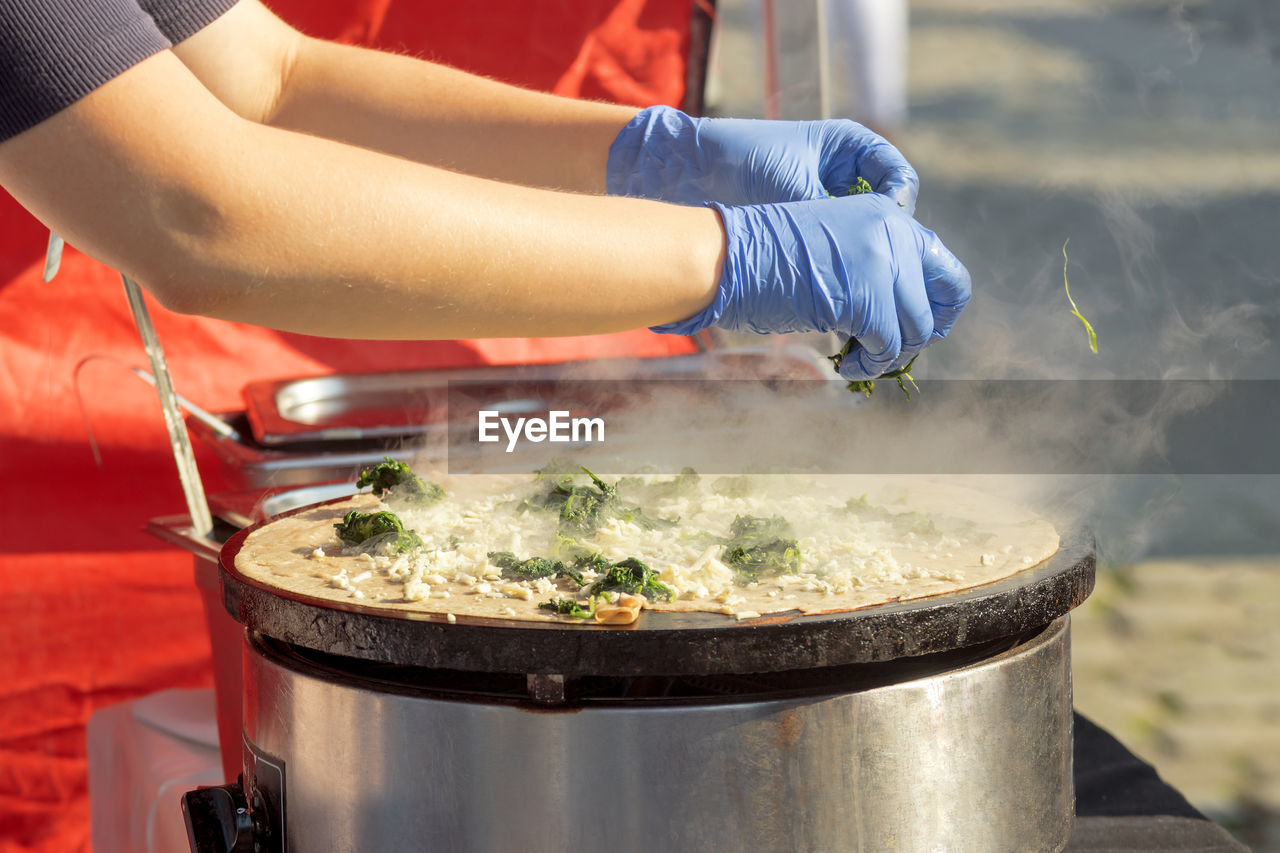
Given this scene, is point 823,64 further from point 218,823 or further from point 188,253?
point 218,823

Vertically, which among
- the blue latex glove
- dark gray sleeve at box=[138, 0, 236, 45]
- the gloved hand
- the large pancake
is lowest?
the large pancake

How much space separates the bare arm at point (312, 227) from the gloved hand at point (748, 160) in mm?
667

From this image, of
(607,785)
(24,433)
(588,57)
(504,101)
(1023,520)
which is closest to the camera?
(607,785)

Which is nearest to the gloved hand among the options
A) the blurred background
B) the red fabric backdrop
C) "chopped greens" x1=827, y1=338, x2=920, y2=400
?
"chopped greens" x1=827, y1=338, x2=920, y2=400

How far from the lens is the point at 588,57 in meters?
3.85

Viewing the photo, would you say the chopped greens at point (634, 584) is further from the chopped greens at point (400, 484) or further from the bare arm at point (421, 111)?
the bare arm at point (421, 111)

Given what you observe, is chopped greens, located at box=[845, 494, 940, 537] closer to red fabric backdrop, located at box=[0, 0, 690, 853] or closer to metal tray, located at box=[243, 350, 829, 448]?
metal tray, located at box=[243, 350, 829, 448]

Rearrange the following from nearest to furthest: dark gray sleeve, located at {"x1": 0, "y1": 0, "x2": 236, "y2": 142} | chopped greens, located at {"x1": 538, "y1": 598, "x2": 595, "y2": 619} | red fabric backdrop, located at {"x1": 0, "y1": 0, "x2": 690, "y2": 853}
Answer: dark gray sleeve, located at {"x1": 0, "y1": 0, "x2": 236, "y2": 142}, chopped greens, located at {"x1": 538, "y1": 598, "x2": 595, "y2": 619}, red fabric backdrop, located at {"x1": 0, "y1": 0, "x2": 690, "y2": 853}

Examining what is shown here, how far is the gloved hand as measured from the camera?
209 centimetres

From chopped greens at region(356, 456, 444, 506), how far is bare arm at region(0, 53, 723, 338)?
0.54 m

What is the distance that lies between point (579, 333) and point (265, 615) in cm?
57

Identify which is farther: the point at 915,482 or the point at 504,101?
the point at 504,101

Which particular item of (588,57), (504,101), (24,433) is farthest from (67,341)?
(588,57)

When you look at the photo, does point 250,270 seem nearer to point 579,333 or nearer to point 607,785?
point 579,333
